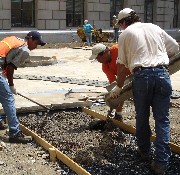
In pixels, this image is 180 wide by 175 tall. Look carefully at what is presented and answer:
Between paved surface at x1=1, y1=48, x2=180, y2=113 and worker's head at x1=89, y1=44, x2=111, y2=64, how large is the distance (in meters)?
1.82

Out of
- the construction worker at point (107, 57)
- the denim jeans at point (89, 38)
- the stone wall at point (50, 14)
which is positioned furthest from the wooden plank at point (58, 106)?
the stone wall at point (50, 14)

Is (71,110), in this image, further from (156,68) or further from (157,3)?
(157,3)

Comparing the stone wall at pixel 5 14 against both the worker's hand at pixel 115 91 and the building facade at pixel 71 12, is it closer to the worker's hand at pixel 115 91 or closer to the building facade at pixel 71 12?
the building facade at pixel 71 12

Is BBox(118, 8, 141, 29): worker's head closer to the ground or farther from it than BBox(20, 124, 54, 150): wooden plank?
farther from it

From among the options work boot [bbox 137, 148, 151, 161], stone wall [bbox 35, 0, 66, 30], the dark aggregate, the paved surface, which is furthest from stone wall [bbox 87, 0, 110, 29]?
work boot [bbox 137, 148, 151, 161]

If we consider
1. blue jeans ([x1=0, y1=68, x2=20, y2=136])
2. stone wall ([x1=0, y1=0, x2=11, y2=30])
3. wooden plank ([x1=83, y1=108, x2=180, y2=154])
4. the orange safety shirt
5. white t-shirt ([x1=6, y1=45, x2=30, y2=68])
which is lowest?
wooden plank ([x1=83, y1=108, x2=180, y2=154])

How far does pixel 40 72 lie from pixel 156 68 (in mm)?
8970

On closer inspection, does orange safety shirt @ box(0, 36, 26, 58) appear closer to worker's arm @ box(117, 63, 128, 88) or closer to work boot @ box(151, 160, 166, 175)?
worker's arm @ box(117, 63, 128, 88)

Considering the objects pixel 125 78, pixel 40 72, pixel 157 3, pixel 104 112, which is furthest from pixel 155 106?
pixel 157 3

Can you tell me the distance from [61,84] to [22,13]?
14.1 meters

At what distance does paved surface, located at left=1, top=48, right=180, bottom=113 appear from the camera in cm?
814

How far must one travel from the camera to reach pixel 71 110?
7668mm

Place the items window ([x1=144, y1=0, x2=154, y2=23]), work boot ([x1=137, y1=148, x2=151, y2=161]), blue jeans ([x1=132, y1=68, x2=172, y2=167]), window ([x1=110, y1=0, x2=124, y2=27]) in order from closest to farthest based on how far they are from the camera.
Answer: blue jeans ([x1=132, y1=68, x2=172, y2=167]) → work boot ([x1=137, y1=148, x2=151, y2=161]) → window ([x1=110, y1=0, x2=124, y2=27]) → window ([x1=144, y1=0, x2=154, y2=23])

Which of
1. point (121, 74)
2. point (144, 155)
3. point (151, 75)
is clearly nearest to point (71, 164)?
point (144, 155)
